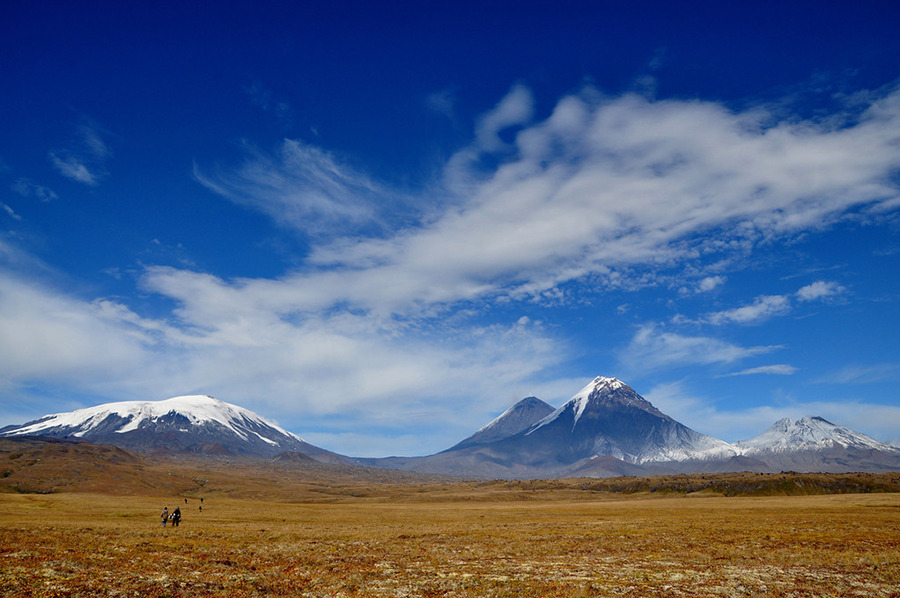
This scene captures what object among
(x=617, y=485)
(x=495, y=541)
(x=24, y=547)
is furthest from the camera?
(x=617, y=485)

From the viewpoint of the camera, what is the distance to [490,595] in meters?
25.1

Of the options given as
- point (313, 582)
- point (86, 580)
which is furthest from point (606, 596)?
point (86, 580)

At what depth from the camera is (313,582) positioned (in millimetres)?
27625

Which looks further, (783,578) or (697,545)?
(697,545)

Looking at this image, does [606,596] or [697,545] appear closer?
[606,596]

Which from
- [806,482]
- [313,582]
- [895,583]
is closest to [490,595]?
[313,582]

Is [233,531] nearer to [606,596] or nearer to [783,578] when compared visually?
[606,596]

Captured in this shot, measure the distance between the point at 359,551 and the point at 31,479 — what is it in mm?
164814

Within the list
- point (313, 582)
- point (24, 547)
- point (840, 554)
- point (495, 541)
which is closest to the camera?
point (313, 582)

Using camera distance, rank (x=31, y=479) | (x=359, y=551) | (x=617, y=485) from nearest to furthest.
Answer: (x=359, y=551) < (x=31, y=479) < (x=617, y=485)

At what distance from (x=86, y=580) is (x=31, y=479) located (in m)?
169

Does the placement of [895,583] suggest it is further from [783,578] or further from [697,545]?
[697,545]

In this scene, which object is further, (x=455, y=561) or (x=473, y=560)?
(x=473, y=560)

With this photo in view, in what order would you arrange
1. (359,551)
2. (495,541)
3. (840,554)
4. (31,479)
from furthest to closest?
(31,479), (495,541), (359,551), (840,554)
